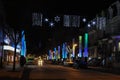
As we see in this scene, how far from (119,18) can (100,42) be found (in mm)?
15041

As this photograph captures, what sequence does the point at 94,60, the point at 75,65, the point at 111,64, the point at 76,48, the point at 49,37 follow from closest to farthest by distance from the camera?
the point at 75,65 < the point at 111,64 < the point at 94,60 < the point at 76,48 < the point at 49,37

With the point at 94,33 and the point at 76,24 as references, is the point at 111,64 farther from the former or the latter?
the point at 94,33

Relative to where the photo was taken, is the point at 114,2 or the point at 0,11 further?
the point at 114,2

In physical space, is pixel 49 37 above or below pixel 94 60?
above

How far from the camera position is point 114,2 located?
230 feet

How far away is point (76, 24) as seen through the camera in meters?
54.0

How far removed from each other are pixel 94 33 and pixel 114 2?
22827mm

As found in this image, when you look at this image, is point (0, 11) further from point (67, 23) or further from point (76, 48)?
point (76, 48)

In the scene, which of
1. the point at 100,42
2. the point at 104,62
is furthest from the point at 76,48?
the point at 104,62

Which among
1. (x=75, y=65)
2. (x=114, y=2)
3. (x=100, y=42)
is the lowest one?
(x=75, y=65)

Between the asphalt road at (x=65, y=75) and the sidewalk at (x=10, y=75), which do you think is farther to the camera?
the asphalt road at (x=65, y=75)

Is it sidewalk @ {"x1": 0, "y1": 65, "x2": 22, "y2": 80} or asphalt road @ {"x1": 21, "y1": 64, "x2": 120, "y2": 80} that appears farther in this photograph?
asphalt road @ {"x1": 21, "y1": 64, "x2": 120, "y2": 80}

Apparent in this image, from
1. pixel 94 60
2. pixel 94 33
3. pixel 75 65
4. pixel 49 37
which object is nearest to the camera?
pixel 75 65

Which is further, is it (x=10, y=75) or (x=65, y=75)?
(x=65, y=75)
